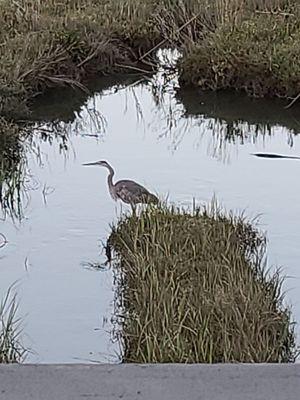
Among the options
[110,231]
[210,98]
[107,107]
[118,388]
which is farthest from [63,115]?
[118,388]

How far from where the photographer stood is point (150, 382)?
143 inches

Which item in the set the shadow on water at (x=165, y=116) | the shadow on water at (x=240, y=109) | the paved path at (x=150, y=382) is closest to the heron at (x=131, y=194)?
the shadow on water at (x=165, y=116)

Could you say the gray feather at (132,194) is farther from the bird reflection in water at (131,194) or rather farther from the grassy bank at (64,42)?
Answer: the grassy bank at (64,42)

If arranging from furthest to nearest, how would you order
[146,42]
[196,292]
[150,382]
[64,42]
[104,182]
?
[146,42], [64,42], [104,182], [196,292], [150,382]

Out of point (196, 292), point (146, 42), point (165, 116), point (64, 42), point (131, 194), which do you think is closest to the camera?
point (196, 292)

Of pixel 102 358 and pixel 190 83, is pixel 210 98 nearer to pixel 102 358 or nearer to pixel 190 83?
pixel 190 83

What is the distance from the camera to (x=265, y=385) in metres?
3.61

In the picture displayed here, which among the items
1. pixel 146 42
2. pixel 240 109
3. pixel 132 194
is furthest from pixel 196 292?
pixel 146 42

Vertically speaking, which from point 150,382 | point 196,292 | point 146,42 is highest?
point 146,42

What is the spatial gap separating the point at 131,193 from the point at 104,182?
5.52 feet

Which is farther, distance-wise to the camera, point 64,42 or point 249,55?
point 64,42

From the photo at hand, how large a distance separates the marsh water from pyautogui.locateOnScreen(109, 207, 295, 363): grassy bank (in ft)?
0.69

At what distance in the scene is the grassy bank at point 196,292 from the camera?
5023mm

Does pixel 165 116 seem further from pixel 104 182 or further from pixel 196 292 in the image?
pixel 196 292
